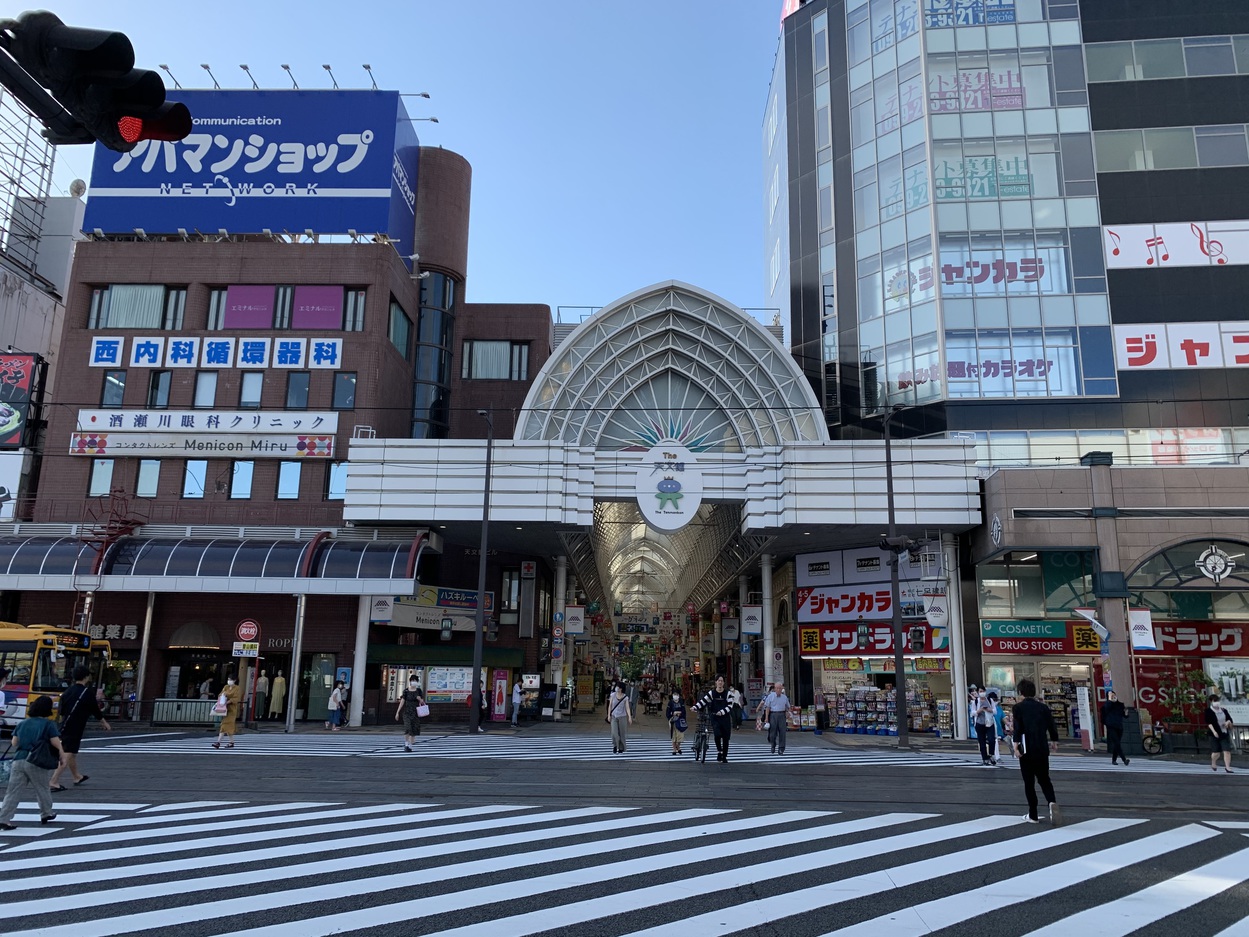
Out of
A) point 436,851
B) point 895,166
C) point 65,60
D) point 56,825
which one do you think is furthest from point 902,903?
point 895,166

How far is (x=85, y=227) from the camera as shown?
3906 cm

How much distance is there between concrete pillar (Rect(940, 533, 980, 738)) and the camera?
32000 mm

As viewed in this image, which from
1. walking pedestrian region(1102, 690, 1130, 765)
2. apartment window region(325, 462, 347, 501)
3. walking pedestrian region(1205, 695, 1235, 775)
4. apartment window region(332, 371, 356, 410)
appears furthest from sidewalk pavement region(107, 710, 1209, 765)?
apartment window region(332, 371, 356, 410)

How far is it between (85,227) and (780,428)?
103 ft

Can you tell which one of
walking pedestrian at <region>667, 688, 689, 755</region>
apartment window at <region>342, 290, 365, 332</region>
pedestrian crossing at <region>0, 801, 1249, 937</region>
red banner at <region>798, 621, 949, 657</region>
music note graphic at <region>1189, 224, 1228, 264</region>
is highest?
music note graphic at <region>1189, 224, 1228, 264</region>

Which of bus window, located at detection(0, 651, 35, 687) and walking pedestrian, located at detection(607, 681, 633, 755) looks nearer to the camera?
walking pedestrian, located at detection(607, 681, 633, 755)

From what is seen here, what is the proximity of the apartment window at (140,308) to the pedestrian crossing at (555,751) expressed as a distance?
62.8 feet

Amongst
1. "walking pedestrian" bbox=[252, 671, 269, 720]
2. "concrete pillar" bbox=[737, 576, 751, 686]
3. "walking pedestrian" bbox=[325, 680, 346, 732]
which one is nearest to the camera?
"walking pedestrian" bbox=[325, 680, 346, 732]

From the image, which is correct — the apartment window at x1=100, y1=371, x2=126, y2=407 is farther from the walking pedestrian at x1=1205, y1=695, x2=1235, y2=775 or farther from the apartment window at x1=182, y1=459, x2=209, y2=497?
the walking pedestrian at x1=1205, y1=695, x2=1235, y2=775

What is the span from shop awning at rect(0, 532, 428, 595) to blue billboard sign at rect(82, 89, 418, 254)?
14867 mm

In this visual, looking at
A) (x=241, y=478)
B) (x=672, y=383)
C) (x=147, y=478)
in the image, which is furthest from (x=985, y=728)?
(x=147, y=478)

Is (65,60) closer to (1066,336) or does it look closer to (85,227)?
(1066,336)

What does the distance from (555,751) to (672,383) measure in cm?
1865

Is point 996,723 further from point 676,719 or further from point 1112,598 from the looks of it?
point 1112,598
